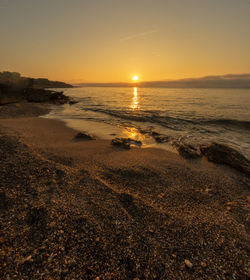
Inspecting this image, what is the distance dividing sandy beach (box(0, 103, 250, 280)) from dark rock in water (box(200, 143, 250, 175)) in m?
0.81

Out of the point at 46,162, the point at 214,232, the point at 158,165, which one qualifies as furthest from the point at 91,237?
the point at 158,165

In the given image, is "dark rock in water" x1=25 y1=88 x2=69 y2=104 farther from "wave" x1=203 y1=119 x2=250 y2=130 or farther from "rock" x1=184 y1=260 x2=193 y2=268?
"rock" x1=184 y1=260 x2=193 y2=268

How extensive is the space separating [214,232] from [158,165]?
3307mm

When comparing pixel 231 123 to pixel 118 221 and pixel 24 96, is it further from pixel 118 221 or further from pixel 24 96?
pixel 24 96

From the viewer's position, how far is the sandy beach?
2.51 meters

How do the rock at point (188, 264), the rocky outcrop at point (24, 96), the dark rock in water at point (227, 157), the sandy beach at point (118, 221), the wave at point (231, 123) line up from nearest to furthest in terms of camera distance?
the sandy beach at point (118, 221) → the rock at point (188, 264) → the dark rock in water at point (227, 157) → the wave at point (231, 123) → the rocky outcrop at point (24, 96)

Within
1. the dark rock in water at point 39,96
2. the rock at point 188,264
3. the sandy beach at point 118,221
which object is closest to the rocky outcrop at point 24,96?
the dark rock in water at point 39,96

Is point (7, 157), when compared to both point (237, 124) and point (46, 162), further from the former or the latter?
point (237, 124)

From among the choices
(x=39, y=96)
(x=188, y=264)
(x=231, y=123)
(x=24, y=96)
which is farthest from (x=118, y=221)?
(x=24, y=96)

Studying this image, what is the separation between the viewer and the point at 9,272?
2.23 m

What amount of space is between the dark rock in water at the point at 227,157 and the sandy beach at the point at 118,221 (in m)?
0.81

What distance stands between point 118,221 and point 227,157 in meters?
6.60

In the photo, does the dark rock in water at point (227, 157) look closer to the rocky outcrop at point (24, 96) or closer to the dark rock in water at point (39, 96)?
the rocky outcrop at point (24, 96)

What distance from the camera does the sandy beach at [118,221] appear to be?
99.0 inches
